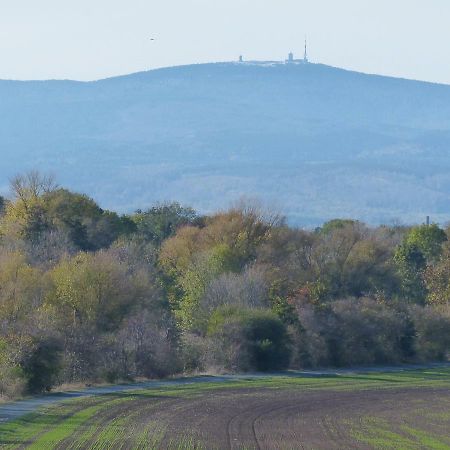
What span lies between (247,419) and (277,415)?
5.71 feet

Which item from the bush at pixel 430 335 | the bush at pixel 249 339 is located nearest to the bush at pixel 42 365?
the bush at pixel 249 339

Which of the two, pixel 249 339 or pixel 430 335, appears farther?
pixel 430 335

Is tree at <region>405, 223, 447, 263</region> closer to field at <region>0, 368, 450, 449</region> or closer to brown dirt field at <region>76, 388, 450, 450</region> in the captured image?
field at <region>0, 368, 450, 449</region>

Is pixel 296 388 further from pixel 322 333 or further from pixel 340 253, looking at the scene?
pixel 340 253

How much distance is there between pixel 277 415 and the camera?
43.3 meters

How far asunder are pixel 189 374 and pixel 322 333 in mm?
11698

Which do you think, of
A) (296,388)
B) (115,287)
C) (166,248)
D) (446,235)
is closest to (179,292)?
(166,248)

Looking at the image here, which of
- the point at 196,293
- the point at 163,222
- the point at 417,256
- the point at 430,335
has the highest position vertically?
the point at 163,222

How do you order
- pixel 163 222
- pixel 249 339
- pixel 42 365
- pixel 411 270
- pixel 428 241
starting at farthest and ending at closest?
pixel 428 241
pixel 163 222
pixel 411 270
pixel 249 339
pixel 42 365

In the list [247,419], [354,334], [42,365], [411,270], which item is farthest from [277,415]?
[411,270]

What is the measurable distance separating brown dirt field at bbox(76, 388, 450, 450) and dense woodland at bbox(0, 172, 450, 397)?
5.76m

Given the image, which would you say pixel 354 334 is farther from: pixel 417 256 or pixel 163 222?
pixel 163 222

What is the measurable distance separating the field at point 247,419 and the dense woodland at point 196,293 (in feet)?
11.6

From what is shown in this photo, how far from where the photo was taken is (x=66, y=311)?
58.5m
